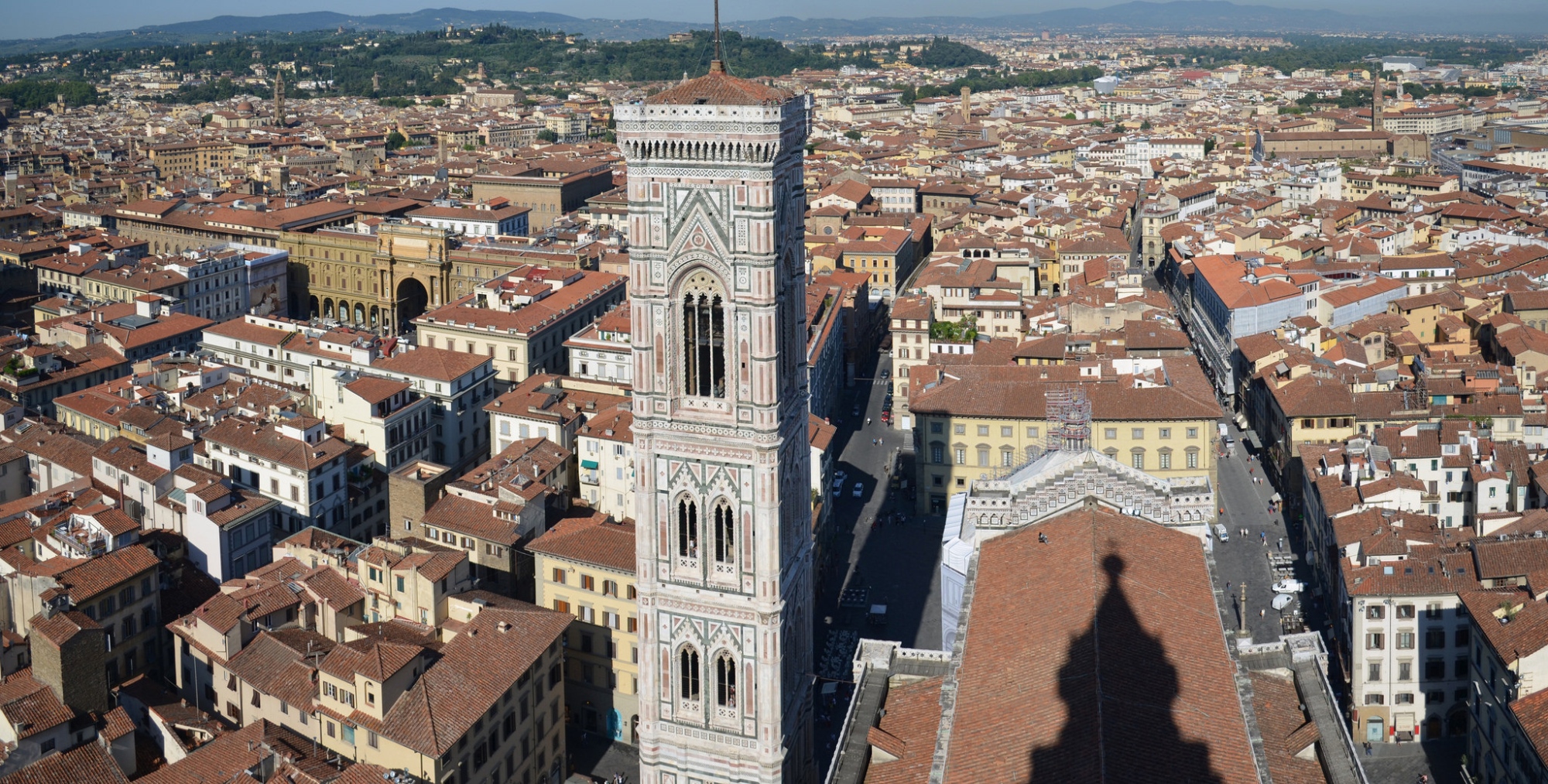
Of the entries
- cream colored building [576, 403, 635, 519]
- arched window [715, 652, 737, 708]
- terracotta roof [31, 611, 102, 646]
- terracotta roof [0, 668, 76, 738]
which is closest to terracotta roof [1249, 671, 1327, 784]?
arched window [715, 652, 737, 708]

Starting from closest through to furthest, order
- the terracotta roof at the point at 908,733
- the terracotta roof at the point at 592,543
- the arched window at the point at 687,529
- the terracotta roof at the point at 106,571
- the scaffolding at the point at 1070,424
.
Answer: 1. the terracotta roof at the point at 908,733
2. the arched window at the point at 687,529
3. the scaffolding at the point at 1070,424
4. the terracotta roof at the point at 106,571
5. the terracotta roof at the point at 592,543

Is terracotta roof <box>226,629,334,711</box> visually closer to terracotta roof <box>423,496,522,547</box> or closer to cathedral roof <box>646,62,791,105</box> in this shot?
terracotta roof <box>423,496,522,547</box>

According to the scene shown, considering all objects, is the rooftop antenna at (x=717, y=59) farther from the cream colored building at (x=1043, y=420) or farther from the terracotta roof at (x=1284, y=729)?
the cream colored building at (x=1043, y=420)

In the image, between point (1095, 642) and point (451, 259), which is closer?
point (1095, 642)

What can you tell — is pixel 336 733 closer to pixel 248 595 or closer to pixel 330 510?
pixel 248 595

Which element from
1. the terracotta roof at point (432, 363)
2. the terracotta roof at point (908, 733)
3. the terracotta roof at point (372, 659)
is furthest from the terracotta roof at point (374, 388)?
the terracotta roof at point (908, 733)

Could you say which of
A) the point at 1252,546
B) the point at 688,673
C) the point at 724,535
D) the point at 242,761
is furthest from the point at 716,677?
the point at 1252,546

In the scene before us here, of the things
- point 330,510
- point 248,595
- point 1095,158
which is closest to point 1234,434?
point 330,510
